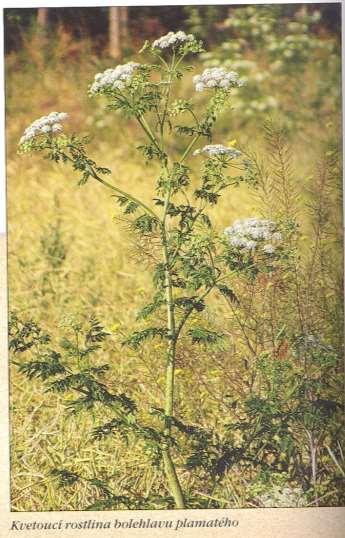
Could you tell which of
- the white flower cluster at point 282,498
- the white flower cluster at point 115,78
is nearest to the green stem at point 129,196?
the white flower cluster at point 115,78

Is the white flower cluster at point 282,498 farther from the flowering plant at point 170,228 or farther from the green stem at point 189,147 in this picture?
the green stem at point 189,147

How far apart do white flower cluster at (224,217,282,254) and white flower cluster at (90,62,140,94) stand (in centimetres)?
83

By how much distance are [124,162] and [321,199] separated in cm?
96

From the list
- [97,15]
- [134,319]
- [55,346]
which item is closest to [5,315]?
[55,346]

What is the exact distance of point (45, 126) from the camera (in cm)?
528

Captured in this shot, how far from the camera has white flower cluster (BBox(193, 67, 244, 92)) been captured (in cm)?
528

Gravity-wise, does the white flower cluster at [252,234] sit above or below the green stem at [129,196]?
below

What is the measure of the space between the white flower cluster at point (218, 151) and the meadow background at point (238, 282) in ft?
0.49

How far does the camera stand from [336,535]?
5371 mm

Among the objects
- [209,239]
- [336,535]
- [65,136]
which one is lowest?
[336,535]

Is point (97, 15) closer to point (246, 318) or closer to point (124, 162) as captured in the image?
point (124, 162)

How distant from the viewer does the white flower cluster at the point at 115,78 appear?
522 centimetres

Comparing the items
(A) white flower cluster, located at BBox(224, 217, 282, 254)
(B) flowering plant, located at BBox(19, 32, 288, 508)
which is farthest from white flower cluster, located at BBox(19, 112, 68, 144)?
(A) white flower cluster, located at BBox(224, 217, 282, 254)

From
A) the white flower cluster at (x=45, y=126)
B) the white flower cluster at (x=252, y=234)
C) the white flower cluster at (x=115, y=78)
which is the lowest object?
the white flower cluster at (x=252, y=234)
